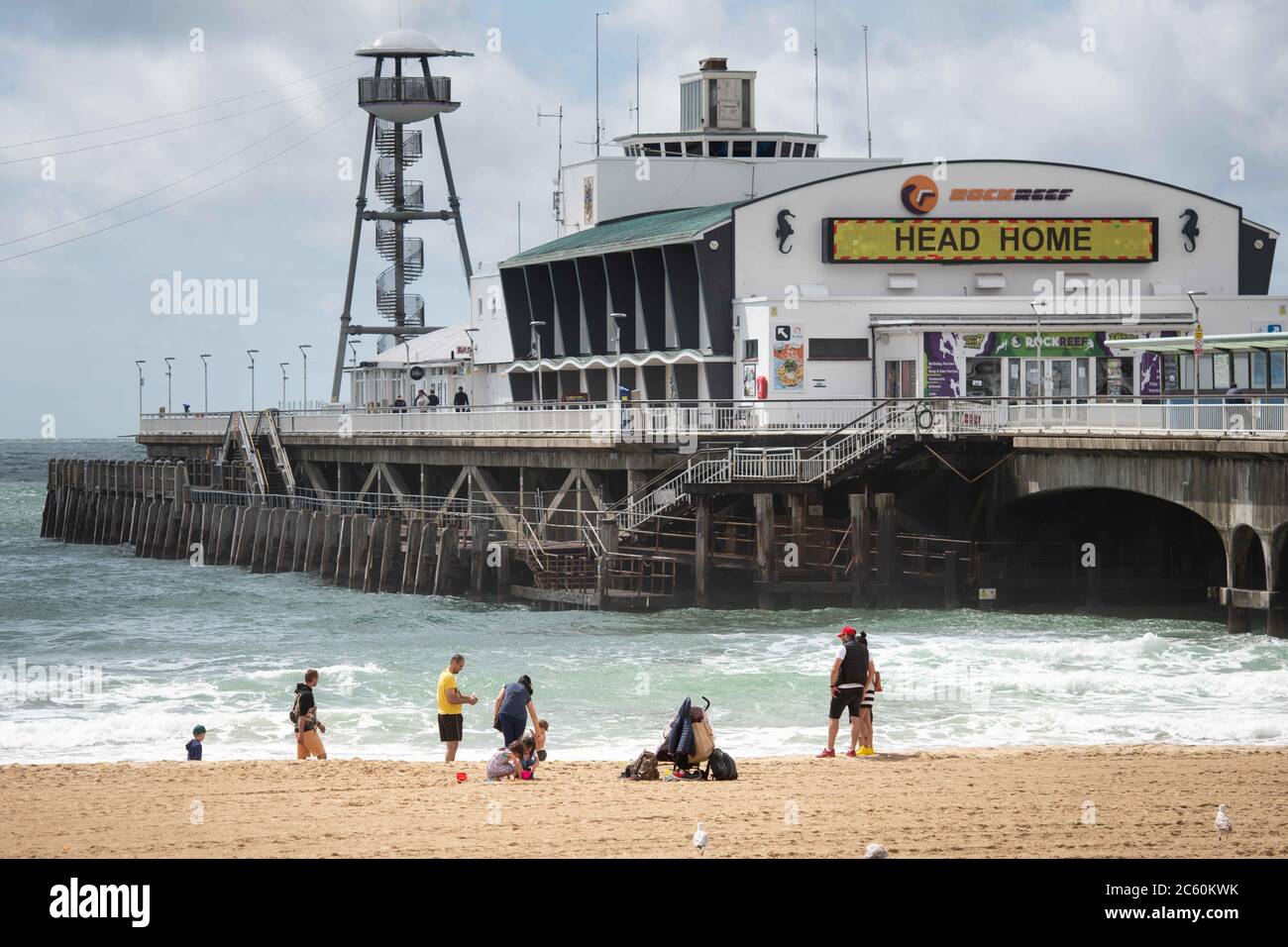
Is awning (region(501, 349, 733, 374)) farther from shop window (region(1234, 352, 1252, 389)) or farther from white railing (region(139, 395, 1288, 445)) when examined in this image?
shop window (region(1234, 352, 1252, 389))

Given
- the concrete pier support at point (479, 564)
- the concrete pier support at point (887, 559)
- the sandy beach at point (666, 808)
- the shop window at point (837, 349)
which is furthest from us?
the shop window at point (837, 349)

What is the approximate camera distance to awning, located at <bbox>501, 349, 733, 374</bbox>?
53375 mm

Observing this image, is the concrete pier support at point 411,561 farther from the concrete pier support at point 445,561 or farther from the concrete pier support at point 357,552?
the concrete pier support at point 357,552

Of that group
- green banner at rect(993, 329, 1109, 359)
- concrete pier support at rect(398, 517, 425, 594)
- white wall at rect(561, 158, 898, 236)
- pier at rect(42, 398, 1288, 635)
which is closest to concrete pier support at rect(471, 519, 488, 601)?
pier at rect(42, 398, 1288, 635)

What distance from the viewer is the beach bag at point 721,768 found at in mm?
Result: 19922

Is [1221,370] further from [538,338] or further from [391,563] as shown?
[538,338]

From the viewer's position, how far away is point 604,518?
43562 millimetres

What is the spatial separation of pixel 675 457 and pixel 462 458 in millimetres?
12012

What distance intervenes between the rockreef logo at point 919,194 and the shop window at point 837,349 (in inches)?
213

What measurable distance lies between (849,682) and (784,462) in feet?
64.6
